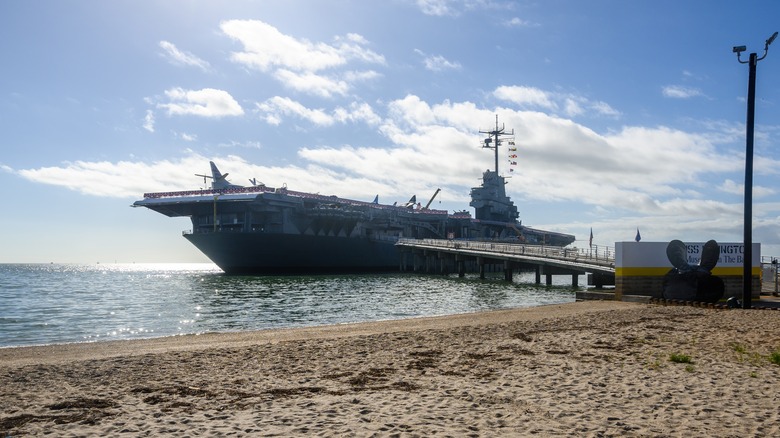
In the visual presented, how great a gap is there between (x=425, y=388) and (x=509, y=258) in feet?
147

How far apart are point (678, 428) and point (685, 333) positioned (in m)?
8.14

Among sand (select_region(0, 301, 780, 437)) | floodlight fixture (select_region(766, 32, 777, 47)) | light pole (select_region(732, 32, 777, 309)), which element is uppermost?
floodlight fixture (select_region(766, 32, 777, 47))

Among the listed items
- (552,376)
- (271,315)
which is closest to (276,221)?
(271,315)

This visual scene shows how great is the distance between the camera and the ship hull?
65312 mm

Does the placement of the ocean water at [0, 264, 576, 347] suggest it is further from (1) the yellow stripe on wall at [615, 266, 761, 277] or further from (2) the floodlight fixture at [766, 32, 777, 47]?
(2) the floodlight fixture at [766, 32, 777, 47]

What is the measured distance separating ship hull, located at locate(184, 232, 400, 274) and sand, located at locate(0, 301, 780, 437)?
51089 millimetres

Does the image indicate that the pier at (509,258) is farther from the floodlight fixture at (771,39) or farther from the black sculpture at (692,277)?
the floodlight fixture at (771,39)

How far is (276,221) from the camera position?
67.9 metres

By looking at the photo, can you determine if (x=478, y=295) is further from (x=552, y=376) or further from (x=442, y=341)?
(x=552, y=376)

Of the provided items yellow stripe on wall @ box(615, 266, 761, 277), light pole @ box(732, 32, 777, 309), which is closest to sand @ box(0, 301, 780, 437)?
light pole @ box(732, 32, 777, 309)

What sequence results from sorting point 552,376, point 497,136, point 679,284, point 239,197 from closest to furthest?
point 552,376 → point 679,284 → point 239,197 → point 497,136

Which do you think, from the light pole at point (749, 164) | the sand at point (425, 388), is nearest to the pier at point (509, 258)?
the light pole at point (749, 164)

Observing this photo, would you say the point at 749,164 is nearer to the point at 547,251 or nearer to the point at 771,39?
the point at 771,39

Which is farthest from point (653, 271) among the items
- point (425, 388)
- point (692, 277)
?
point (425, 388)
